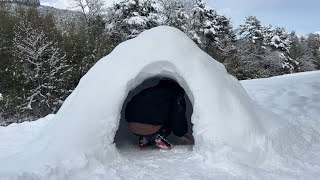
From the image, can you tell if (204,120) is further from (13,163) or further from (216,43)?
(216,43)

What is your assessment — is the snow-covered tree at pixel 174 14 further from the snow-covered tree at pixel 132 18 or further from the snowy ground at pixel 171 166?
the snowy ground at pixel 171 166

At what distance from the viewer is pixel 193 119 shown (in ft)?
12.4

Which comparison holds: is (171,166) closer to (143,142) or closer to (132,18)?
(143,142)

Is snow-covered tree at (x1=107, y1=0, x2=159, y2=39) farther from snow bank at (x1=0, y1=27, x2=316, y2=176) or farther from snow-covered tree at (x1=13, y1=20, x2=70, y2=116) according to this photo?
snow bank at (x1=0, y1=27, x2=316, y2=176)

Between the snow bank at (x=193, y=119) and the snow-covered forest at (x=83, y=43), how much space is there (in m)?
13.4

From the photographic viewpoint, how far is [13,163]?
3.44 metres

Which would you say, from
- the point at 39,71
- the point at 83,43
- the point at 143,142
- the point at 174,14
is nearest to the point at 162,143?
the point at 143,142

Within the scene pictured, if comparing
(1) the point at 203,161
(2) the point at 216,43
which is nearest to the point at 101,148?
(1) the point at 203,161

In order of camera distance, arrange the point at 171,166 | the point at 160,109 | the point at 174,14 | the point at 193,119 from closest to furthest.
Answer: the point at 171,166
the point at 193,119
the point at 160,109
the point at 174,14

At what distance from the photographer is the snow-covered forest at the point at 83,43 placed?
58.4ft

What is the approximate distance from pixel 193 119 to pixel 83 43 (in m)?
17.6

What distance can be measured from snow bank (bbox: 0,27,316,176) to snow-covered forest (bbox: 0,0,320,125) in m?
13.4

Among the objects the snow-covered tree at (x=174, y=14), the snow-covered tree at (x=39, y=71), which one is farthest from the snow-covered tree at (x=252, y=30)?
the snow-covered tree at (x=39, y=71)

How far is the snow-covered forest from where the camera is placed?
17812mm
